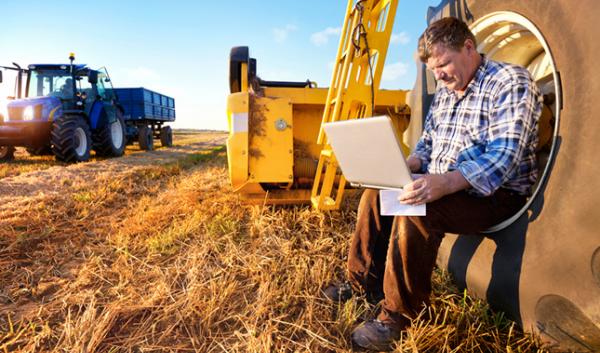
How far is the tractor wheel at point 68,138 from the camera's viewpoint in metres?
7.20

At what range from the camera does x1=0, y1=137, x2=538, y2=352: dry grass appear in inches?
57.9

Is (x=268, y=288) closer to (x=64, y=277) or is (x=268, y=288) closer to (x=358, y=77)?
(x=64, y=277)

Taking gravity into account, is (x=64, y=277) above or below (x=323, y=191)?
below

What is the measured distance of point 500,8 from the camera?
1.64 meters

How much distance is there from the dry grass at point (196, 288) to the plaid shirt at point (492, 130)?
0.57 metres

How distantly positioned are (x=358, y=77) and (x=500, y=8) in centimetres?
105

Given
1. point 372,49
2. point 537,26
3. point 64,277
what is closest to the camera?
point 537,26

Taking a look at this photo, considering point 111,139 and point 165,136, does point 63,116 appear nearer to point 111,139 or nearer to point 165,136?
point 111,139

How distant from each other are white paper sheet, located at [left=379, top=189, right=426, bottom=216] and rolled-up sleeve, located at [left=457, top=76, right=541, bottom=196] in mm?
218

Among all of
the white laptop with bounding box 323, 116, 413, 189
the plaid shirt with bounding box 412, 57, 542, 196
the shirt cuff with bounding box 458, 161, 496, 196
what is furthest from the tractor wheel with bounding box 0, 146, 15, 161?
the shirt cuff with bounding box 458, 161, 496, 196

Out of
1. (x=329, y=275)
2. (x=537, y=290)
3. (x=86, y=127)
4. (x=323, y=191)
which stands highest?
(x=86, y=127)

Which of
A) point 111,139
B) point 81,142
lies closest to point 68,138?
point 81,142

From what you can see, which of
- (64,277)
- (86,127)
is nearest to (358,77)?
(64,277)

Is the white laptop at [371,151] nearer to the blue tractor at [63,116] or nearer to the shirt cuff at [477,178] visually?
the shirt cuff at [477,178]
